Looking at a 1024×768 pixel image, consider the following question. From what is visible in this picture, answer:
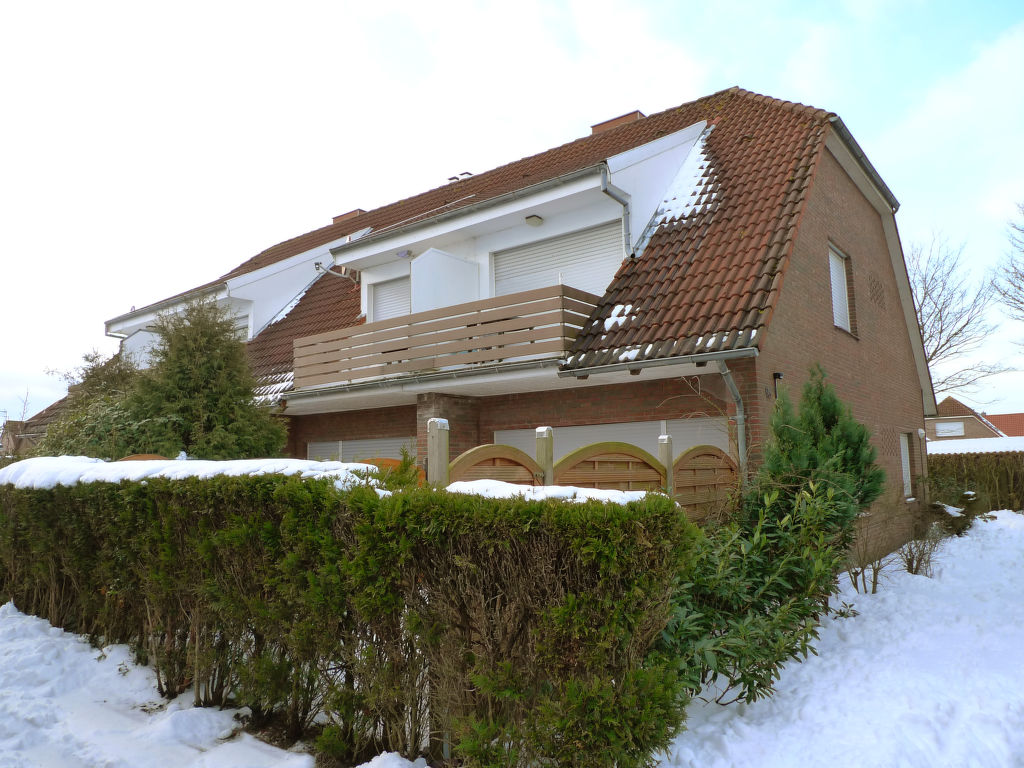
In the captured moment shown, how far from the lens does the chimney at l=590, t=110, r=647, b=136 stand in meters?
15.6

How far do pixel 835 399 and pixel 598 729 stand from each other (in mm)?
5361

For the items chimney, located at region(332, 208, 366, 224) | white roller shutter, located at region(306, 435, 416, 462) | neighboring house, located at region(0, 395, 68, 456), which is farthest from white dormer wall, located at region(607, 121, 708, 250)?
neighboring house, located at region(0, 395, 68, 456)

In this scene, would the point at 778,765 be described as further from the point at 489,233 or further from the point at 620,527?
the point at 489,233

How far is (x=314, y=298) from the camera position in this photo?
16.9 m

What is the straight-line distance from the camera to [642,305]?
30.9 feet

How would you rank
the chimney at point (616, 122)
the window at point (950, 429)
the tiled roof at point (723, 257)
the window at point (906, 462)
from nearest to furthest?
the tiled roof at point (723, 257), the window at point (906, 462), the chimney at point (616, 122), the window at point (950, 429)

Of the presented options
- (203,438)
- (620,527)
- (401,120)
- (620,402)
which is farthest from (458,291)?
(620,527)

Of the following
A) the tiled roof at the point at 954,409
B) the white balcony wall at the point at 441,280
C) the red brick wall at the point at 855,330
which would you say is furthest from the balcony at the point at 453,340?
the tiled roof at the point at 954,409

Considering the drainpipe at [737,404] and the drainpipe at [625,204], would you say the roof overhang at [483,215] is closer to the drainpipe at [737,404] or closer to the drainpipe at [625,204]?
the drainpipe at [625,204]

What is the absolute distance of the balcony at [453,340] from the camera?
9.57 metres

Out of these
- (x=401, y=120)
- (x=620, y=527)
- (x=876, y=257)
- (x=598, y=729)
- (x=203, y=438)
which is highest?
(x=401, y=120)

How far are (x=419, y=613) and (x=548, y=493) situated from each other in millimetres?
954

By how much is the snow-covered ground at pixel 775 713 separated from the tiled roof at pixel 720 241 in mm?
3684

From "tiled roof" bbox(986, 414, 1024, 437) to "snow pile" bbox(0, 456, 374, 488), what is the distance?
166 ft
